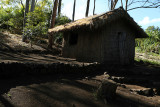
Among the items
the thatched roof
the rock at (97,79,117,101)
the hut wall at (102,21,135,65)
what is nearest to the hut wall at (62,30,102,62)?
the hut wall at (102,21,135,65)

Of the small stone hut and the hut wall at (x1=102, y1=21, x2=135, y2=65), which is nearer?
the small stone hut

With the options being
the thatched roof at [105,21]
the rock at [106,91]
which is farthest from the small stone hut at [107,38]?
the rock at [106,91]

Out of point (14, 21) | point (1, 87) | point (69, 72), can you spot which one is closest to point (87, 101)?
Result: point (1, 87)

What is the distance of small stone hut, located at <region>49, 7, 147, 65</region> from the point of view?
6.93m

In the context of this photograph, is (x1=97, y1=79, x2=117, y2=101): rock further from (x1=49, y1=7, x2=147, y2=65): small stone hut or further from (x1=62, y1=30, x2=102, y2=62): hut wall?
(x1=62, y1=30, x2=102, y2=62): hut wall

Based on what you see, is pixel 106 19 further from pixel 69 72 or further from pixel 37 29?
pixel 37 29

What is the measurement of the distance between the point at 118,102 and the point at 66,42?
22.1 feet

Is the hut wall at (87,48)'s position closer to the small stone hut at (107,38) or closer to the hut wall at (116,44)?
the small stone hut at (107,38)

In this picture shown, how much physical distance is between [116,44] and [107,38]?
29.8 inches

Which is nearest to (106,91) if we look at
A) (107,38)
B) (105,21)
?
(105,21)

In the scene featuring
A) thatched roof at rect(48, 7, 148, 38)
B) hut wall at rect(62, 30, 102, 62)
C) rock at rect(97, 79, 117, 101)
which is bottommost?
rock at rect(97, 79, 117, 101)

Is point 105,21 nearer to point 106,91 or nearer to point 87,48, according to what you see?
point 87,48

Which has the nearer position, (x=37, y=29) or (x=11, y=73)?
(x=11, y=73)

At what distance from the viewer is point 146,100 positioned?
11.1 ft
